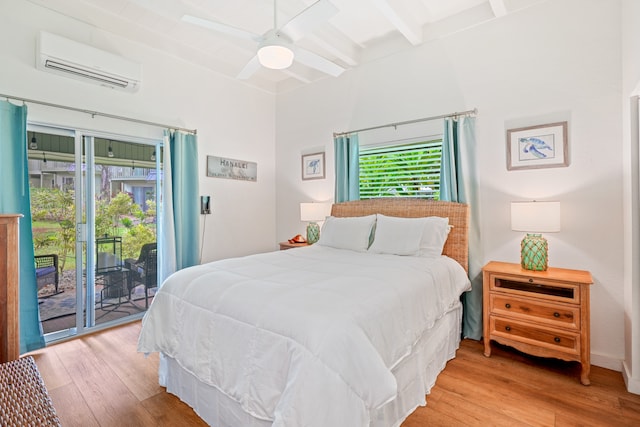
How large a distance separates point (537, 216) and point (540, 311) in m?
0.72

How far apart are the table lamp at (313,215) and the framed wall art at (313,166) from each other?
50 cm

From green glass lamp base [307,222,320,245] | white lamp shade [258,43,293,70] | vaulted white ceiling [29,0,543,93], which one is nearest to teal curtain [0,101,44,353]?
vaulted white ceiling [29,0,543,93]

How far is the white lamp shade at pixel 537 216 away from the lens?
2.35 metres

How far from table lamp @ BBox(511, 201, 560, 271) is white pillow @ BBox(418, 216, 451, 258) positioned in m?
0.55

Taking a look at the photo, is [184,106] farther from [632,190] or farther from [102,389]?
[632,190]

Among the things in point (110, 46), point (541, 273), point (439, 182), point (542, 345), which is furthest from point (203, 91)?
point (542, 345)

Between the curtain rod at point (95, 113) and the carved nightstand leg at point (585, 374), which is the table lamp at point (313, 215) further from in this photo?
the carved nightstand leg at point (585, 374)

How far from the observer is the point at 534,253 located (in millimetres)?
2471

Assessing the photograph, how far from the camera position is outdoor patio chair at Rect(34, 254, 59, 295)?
2.91 m

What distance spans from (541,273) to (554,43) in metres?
1.95

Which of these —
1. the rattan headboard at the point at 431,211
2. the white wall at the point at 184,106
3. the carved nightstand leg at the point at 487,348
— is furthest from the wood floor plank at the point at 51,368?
the carved nightstand leg at the point at 487,348

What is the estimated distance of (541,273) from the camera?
2.38 m

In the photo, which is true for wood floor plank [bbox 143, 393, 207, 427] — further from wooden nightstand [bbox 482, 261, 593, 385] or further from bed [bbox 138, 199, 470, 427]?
wooden nightstand [bbox 482, 261, 593, 385]

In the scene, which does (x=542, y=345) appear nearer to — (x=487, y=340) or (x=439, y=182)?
(x=487, y=340)
